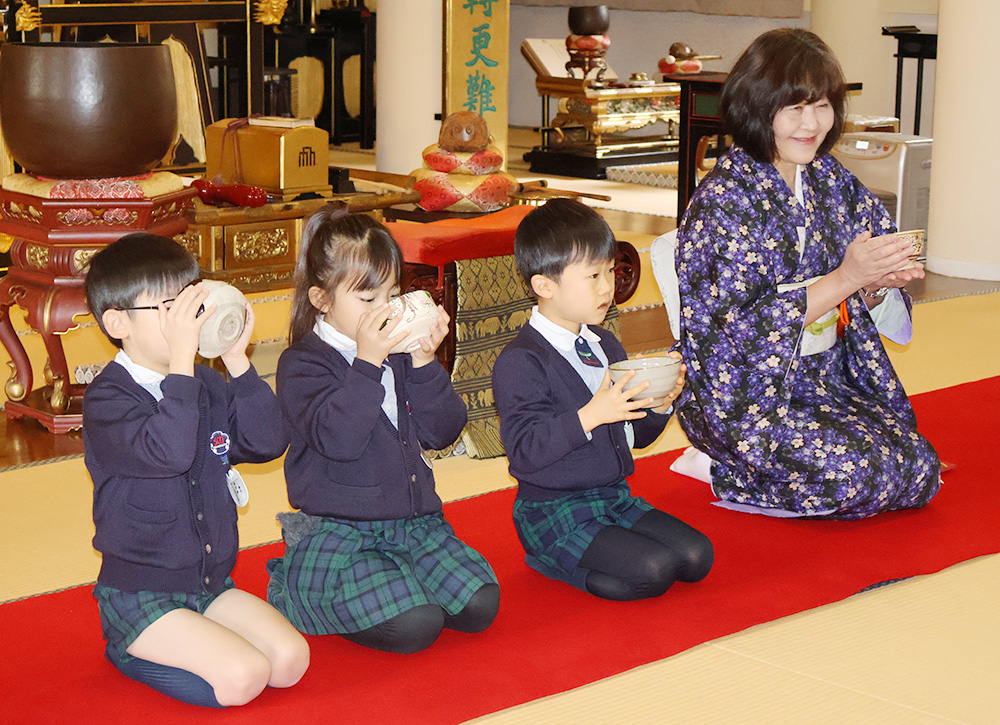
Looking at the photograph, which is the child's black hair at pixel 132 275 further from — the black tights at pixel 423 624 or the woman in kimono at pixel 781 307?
the woman in kimono at pixel 781 307

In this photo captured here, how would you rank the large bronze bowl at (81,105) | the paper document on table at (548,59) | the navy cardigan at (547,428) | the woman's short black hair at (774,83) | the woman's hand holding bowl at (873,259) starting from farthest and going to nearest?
the paper document on table at (548,59) → the large bronze bowl at (81,105) → the woman's short black hair at (774,83) → the woman's hand holding bowl at (873,259) → the navy cardigan at (547,428)

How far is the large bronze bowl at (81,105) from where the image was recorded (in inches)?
130

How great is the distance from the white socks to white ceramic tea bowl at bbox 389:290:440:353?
1118mm

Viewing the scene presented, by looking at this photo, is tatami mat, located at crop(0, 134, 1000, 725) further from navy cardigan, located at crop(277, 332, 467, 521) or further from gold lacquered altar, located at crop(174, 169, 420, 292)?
gold lacquered altar, located at crop(174, 169, 420, 292)

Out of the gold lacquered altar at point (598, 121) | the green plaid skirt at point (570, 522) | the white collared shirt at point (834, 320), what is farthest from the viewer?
the gold lacquered altar at point (598, 121)

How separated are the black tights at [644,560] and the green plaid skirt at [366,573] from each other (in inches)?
9.1

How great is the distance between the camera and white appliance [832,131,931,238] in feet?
19.2

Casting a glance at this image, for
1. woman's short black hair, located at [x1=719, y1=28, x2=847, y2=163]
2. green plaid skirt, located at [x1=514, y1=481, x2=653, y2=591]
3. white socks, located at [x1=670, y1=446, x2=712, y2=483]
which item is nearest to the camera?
green plaid skirt, located at [x1=514, y1=481, x2=653, y2=591]

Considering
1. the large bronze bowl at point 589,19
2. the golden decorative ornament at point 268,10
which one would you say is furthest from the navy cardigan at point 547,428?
the large bronze bowl at point 589,19

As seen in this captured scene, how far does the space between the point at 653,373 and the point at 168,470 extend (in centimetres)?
76

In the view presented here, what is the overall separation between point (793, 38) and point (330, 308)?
1.11 metres

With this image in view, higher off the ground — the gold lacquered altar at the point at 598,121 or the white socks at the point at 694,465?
the gold lacquered altar at the point at 598,121

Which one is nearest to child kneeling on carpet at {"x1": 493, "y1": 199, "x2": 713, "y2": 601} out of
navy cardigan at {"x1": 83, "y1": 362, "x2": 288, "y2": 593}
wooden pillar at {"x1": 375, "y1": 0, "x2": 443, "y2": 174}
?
navy cardigan at {"x1": 83, "y1": 362, "x2": 288, "y2": 593}

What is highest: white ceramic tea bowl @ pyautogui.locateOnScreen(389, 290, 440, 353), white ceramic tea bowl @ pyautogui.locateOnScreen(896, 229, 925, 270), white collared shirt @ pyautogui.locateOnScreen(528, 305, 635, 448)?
white ceramic tea bowl @ pyautogui.locateOnScreen(896, 229, 925, 270)
